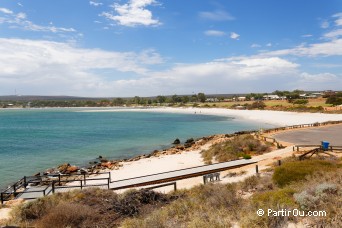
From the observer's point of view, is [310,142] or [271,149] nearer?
[271,149]

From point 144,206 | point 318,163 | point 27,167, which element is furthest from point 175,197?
point 27,167

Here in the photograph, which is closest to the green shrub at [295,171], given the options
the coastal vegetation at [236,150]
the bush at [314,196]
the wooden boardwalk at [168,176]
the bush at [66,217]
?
the bush at [314,196]

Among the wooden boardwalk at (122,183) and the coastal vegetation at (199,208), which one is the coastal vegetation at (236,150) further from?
the coastal vegetation at (199,208)

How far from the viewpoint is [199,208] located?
9.73m

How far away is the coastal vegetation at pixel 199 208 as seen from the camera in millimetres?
7914

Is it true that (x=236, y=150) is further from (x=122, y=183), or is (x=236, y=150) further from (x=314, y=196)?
(x=314, y=196)

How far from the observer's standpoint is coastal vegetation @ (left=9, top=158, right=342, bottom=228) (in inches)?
312

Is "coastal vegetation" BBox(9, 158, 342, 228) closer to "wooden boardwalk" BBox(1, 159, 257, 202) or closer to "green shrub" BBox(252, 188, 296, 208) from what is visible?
"green shrub" BBox(252, 188, 296, 208)

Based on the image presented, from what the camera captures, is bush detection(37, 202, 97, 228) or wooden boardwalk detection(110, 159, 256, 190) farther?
wooden boardwalk detection(110, 159, 256, 190)

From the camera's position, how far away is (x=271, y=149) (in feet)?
93.0

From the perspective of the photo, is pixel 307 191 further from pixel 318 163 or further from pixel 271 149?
pixel 271 149

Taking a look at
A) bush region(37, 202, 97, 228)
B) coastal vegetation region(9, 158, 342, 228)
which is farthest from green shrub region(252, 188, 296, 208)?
bush region(37, 202, 97, 228)

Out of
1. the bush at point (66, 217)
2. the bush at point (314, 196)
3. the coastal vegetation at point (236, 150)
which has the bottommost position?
the coastal vegetation at point (236, 150)

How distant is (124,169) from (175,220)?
1869cm
